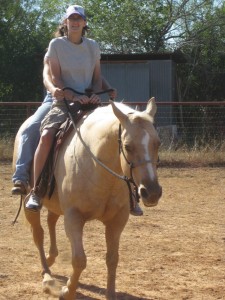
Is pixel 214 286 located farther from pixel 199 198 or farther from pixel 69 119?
pixel 199 198

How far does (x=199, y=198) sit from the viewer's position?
11.0 m

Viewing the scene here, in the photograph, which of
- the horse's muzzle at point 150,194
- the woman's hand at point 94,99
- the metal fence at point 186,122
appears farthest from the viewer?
the metal fence at point 186,122

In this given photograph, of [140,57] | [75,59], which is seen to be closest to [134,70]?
[140,57]

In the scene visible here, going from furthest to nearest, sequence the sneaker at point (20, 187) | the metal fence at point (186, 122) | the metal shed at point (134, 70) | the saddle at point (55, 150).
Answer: the metal shed at point (134, 70) < the metal fence at point (186, 122) < the sneaker at point (20, 187) < the saddle at point (55, 150)

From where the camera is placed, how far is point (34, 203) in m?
5.56

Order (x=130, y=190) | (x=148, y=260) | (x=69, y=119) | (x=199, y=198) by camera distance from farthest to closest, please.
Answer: (x=199, y=198) → (x=148, y=260) → (x=69, y=119) → (x=130, y=190)

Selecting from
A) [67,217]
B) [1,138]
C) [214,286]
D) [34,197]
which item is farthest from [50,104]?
[1,138]

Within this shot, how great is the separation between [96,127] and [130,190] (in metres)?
0.58

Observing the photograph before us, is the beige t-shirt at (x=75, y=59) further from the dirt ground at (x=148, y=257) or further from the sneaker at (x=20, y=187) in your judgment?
the dirt ground at (x=148, y=257)

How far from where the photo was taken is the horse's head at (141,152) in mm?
4141

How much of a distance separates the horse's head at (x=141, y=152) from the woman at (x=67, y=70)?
1167 millimetres

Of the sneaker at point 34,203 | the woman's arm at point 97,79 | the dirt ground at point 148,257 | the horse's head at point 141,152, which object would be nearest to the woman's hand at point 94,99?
the woman's arm at point 97,79

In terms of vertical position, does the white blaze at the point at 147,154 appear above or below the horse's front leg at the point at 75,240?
above

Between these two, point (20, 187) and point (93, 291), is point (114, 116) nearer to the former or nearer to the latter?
point (20, 187)
